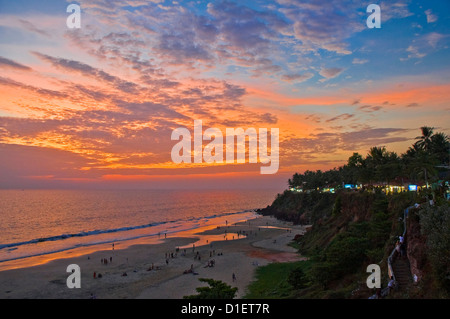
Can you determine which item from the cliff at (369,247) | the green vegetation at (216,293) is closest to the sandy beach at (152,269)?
the cliff at (369,247)

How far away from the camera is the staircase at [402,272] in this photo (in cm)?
1770

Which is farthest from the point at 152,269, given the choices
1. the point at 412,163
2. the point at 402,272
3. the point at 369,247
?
the point at 412,163

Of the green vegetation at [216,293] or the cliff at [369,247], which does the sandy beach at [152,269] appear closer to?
the cliff at [369,247]

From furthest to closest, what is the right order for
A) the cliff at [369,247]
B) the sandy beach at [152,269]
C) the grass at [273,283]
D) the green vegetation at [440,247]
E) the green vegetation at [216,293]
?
the sandy beach at [152,269] < the grass at [273,283] < the green vegetation at [216,293] < the cliff at [369,247] < the green vegetation at [440,247]

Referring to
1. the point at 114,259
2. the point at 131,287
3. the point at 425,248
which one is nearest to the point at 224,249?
the point at 114,259

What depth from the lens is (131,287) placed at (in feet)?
114

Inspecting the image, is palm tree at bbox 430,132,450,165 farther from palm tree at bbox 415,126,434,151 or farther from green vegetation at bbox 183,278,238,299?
green vegetation at bbox 183,278,238,299

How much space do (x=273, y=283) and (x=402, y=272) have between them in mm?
16647

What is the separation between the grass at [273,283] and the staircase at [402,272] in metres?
9.05

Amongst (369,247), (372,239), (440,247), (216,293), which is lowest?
(216,293)

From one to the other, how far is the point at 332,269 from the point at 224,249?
111 ft

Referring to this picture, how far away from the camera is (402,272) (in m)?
19.1

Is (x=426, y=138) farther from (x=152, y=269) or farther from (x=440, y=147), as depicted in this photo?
(x=152, y=269)
